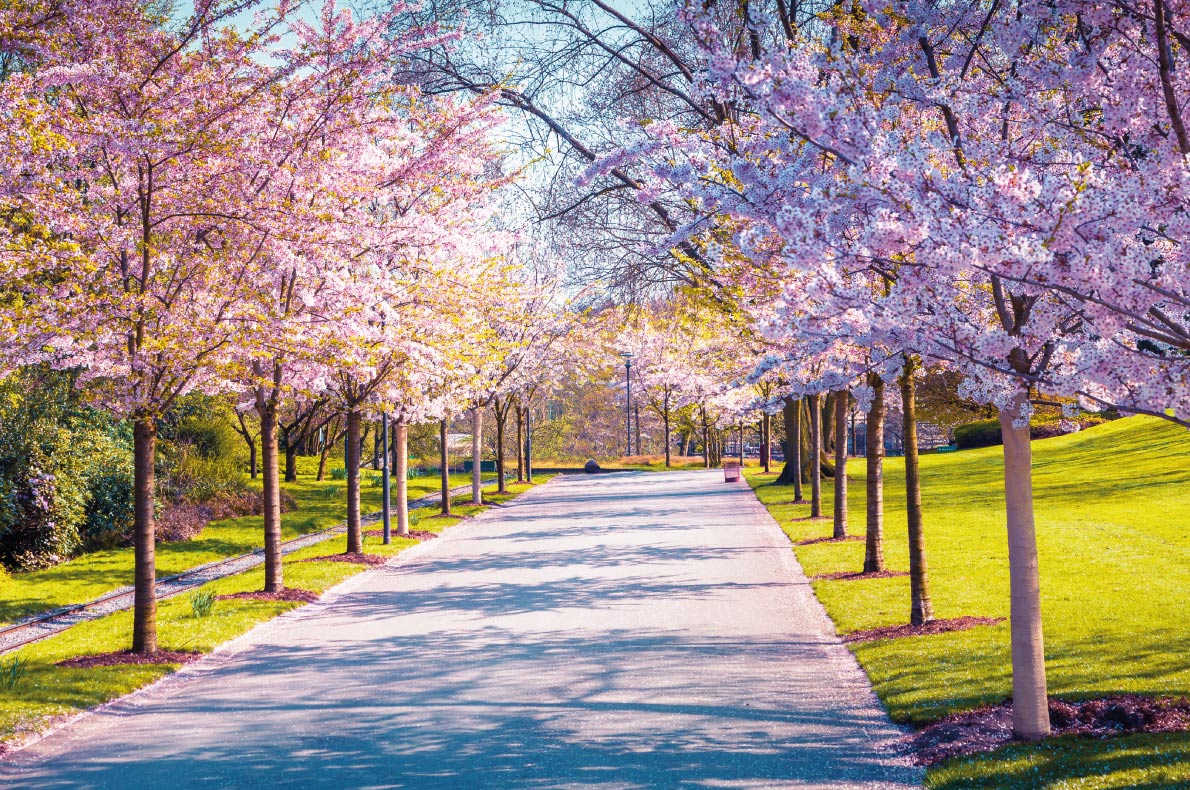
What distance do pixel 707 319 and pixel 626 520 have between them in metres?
9.27

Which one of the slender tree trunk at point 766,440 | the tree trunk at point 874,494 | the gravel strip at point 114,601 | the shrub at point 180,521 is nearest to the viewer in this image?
the gravel strip at point 114,601

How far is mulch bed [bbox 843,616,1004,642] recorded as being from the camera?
10.6 meters

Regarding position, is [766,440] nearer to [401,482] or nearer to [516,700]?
[401,482]

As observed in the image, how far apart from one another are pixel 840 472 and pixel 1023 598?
1246 cm

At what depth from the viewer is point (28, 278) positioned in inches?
362

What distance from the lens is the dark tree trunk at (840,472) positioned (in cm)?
1914

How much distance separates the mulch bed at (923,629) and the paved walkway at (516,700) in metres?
0.33

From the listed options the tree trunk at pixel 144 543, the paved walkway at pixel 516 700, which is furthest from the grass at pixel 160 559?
the paved walkway at pixel 516 700

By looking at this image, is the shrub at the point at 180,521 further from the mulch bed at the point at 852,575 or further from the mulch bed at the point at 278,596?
the mulch bed at the point at 852,575

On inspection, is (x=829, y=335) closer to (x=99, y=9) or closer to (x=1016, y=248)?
(x=1016, y=248)

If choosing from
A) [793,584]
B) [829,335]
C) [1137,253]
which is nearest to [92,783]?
[829,335]

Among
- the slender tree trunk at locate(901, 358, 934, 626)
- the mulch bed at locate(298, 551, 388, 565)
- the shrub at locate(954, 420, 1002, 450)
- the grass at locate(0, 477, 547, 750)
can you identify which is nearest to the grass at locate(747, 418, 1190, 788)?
the slender tree trunk at locate(901, 358, 934, 626)

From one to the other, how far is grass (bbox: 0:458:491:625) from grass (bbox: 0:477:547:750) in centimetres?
201

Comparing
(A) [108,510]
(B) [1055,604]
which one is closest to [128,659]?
(B) [1055,604]
